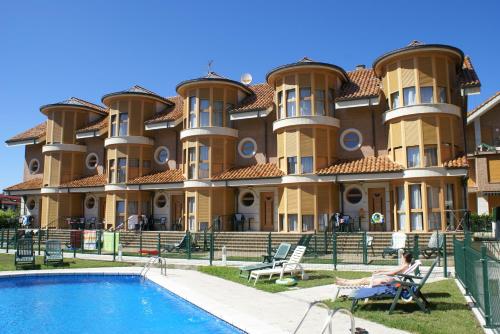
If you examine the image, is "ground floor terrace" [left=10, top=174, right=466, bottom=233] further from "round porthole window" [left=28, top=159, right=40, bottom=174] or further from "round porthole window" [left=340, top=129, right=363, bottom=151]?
"round porthole window" [left=28, top=159, right=40, bottom=174]

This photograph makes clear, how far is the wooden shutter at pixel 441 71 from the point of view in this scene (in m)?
22.0

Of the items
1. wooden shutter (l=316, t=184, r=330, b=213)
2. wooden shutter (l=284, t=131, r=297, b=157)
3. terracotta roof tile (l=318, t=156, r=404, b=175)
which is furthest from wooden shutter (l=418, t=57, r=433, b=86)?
wooden shutter (l=316, t=184, r=330, b=213)

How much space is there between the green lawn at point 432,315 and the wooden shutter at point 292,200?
13.5 metres

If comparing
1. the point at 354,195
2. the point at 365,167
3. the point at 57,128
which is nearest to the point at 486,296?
the point at 365,167

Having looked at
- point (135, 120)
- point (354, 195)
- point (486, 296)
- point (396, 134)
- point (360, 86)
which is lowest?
point (486, 296)

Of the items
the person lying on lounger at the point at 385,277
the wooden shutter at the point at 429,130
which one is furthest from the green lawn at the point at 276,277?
the wooden shutter at the point at 429,130

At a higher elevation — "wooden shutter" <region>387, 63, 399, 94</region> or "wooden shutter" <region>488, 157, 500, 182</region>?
"wooden shutter" <region>387, 63, 399, 94</region>

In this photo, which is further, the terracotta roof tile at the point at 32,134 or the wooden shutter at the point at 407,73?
the terracotta roof tile at the point at 32,134

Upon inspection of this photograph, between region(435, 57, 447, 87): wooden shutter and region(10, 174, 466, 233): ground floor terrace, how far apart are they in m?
4.81

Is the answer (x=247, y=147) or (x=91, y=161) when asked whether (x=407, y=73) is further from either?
(x=91, y=161)

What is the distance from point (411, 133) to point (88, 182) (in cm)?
2261

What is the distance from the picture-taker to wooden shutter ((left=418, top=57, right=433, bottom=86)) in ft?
71.9

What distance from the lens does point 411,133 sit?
21953 mm

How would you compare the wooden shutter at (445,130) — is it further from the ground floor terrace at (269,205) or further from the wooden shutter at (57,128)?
the wooden shutter at (57,128)
